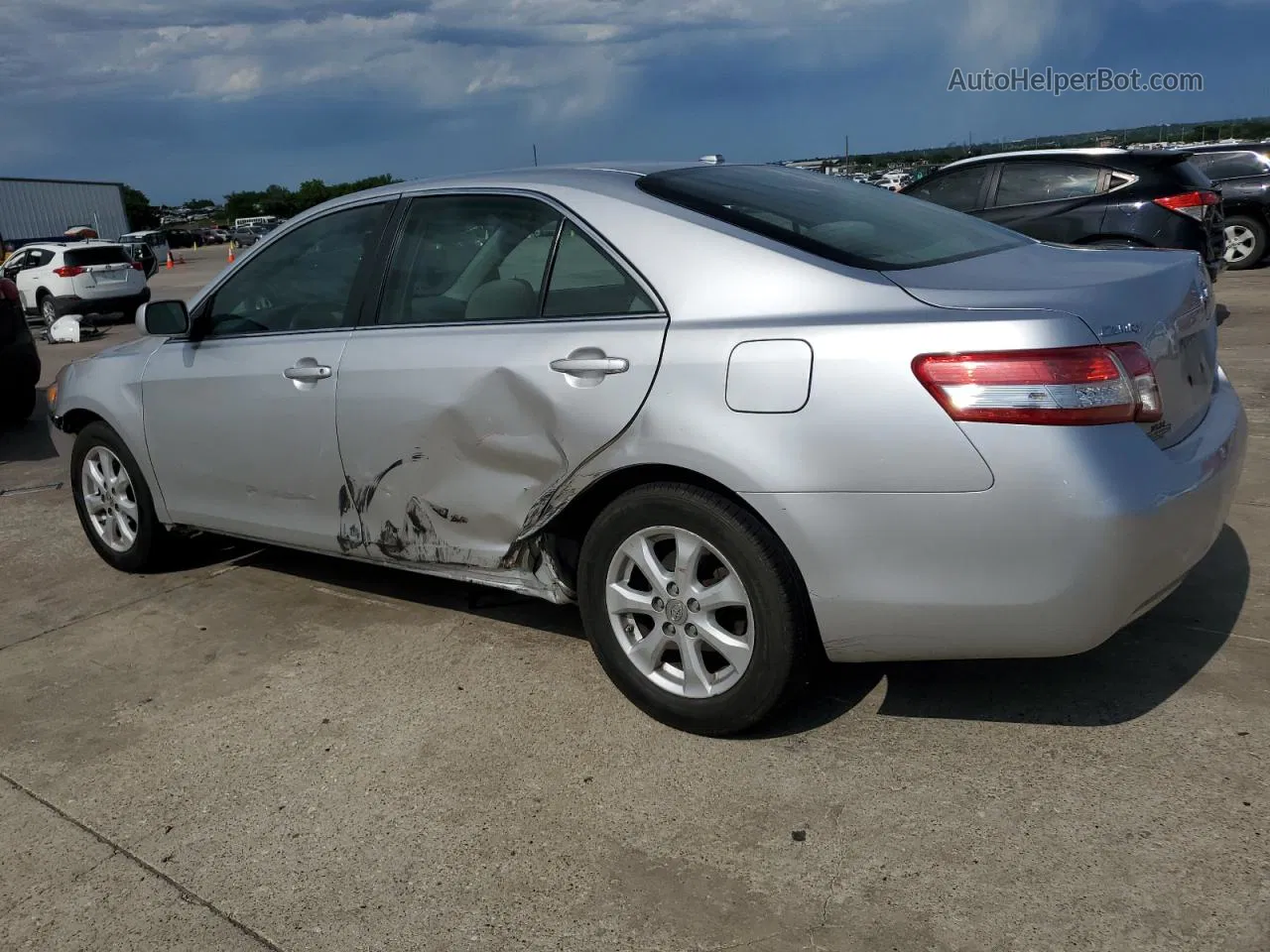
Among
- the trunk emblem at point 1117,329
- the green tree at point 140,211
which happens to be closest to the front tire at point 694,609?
the trunk emblem at point 1117,329

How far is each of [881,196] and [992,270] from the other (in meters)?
0.99

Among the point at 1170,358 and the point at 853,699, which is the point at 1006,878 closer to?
the point at 853,699

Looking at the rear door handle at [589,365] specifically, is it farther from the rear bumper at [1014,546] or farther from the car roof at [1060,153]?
the car roof at [1060,153]

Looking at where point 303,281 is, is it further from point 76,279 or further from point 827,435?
point 76,279

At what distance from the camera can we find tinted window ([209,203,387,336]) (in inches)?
164

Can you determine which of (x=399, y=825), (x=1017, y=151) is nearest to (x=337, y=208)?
(x=399, y=825)

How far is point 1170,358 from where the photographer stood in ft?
10.0

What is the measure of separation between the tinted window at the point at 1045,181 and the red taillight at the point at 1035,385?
7.95m

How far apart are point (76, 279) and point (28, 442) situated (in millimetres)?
12062

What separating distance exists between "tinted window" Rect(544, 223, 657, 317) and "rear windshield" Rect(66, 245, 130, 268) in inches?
735

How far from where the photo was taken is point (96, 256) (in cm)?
2009

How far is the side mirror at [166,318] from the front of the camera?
15.0ft

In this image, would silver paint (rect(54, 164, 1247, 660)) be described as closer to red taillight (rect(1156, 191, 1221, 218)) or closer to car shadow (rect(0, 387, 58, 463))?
Result: car shadow (rect(0, 387, 58, 463))

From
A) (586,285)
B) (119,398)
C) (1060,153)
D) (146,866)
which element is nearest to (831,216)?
(586,285)
